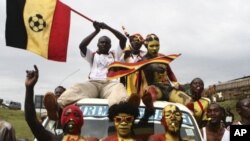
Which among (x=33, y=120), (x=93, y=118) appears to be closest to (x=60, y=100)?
(x=93, y=118)

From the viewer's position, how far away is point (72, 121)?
4.59m

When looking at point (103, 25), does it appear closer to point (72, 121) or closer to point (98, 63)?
point (98, 63)

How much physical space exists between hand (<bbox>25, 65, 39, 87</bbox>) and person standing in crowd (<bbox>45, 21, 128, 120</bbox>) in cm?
69

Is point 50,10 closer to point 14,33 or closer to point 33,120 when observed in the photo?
point 14,33

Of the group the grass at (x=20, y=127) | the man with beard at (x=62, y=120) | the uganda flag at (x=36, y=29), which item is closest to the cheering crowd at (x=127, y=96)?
the man with beard at (x=62, y=120)

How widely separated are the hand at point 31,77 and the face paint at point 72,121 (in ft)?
1.28

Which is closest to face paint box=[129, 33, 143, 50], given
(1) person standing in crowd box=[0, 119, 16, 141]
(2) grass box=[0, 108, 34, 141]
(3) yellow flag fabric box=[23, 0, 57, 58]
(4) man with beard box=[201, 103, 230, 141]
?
(3) yellow flag fabric box=[23, 0, 57, 58]

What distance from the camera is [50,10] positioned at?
7.63 meters

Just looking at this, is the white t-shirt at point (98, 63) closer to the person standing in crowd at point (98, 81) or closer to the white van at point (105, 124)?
the person standing in crowd at point (98, 81)

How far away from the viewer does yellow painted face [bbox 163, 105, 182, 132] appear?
489cm

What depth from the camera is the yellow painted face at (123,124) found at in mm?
4707

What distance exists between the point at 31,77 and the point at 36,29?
2.78m

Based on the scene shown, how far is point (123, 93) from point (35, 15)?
2.26 metres

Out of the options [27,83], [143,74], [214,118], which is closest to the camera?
[27,83]
